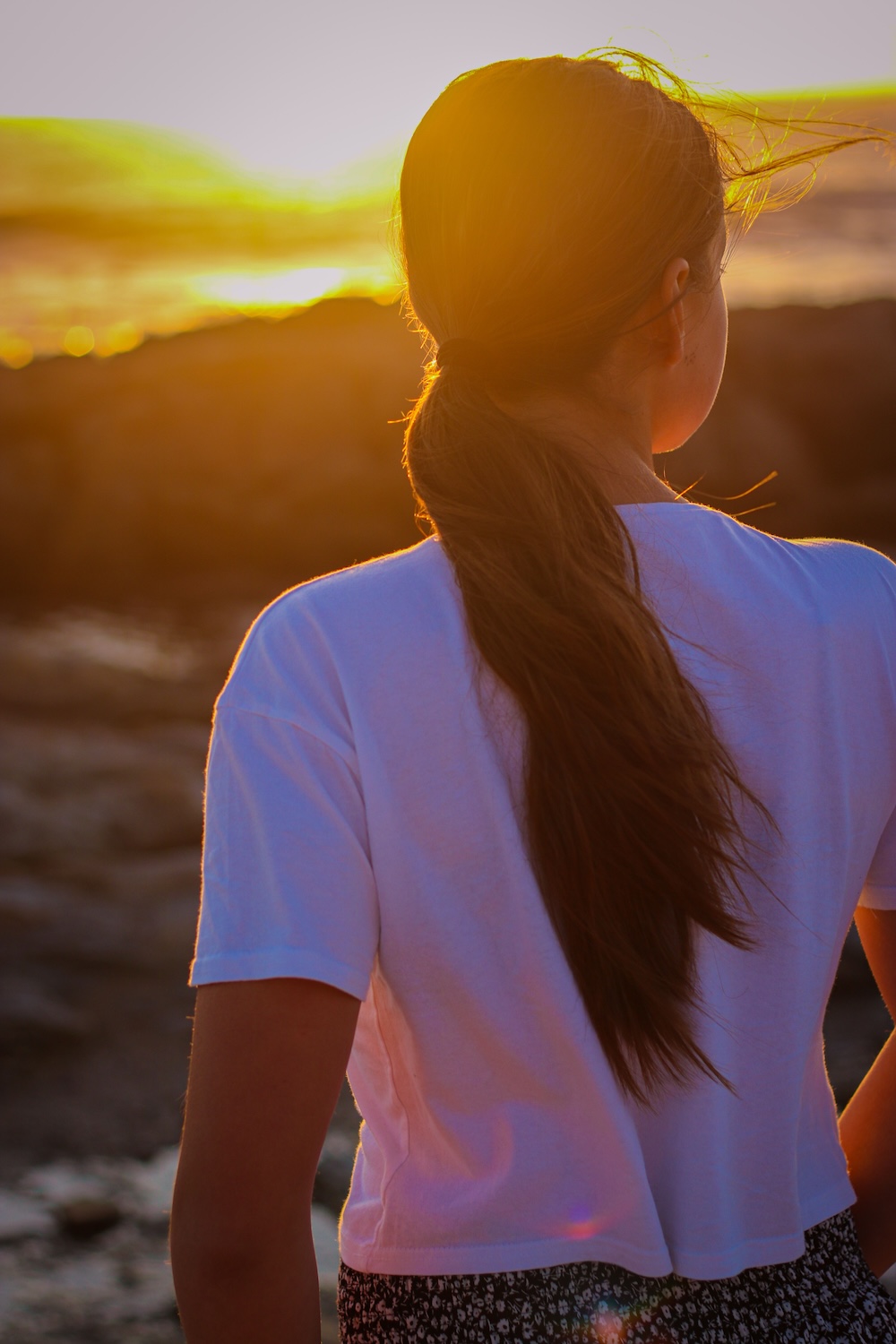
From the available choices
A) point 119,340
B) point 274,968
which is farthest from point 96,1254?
point 119,340

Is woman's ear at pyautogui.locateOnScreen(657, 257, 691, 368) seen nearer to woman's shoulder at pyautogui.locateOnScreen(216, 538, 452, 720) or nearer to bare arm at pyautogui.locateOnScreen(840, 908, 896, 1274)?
woman's shoulder at pyautogui.locateOnScreen(216, 538, 452, 720)

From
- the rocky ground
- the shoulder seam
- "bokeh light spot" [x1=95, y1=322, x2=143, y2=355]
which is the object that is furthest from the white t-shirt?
"bokeh light spot" [x1=95, y1=322, x2=143, y2=355]

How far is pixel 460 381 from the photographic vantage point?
0.87m

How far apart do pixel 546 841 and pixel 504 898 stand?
5cm

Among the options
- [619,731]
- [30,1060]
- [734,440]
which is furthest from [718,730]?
[734,440]

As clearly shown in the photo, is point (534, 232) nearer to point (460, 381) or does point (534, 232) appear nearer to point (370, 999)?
point (460, 381)

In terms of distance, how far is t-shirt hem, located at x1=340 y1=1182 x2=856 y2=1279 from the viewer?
0.77m

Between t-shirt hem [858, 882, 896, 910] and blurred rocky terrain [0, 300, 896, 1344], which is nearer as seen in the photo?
t-shirt hem [858, 882, 896, 910]

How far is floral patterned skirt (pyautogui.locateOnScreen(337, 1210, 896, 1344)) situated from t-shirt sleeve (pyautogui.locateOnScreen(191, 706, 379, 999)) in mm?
232

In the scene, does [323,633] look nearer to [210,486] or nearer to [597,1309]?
[597,1309]

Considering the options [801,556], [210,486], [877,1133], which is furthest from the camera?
[210,486]

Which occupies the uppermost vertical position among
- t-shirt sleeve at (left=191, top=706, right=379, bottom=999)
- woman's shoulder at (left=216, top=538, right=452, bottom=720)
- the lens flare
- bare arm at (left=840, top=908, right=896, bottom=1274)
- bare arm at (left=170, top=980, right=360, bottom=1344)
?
the lens flare

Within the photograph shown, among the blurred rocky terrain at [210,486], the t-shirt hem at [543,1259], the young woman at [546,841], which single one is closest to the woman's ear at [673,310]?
the young woman at [546,841]

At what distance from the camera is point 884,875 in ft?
3.10
